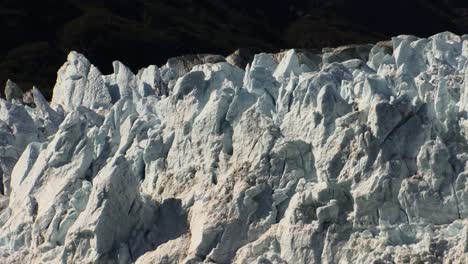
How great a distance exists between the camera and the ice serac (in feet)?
180

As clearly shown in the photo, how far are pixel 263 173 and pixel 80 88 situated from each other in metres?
19.4

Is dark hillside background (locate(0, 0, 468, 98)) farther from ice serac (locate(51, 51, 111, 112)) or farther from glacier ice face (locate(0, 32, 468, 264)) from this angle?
glacier ice face (locate(0, 32, 468, 264))

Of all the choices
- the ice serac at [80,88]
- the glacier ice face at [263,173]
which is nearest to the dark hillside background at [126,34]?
the ice serac at [80,88]

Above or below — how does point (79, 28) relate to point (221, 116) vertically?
above

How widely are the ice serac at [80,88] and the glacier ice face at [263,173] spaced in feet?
20.7

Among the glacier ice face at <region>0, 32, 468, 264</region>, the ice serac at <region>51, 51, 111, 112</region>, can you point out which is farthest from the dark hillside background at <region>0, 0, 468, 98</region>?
the glacier ice face at <region>0, 32, 468, 264</region>

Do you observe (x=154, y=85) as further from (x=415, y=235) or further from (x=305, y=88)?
(x=415, y=235)

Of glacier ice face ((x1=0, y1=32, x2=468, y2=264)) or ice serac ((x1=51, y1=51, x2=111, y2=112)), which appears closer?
glacier ice face ((x1=0, y1=32, x2=468, y2=264))

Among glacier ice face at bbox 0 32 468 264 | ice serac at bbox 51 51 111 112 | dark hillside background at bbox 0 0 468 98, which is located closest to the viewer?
glacier ice face at bbox 0 32 468 264

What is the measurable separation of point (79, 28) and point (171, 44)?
16.1 meters

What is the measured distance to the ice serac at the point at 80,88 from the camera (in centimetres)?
5487

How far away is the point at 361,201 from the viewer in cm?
3662

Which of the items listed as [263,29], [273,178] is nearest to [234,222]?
[273,178]

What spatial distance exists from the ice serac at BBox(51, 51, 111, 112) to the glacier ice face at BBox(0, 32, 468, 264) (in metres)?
6.32
